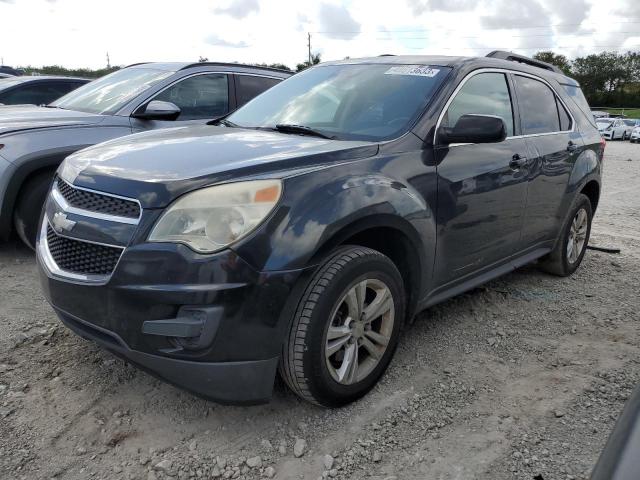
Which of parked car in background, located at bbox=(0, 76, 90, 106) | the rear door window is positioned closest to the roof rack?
the rear door window

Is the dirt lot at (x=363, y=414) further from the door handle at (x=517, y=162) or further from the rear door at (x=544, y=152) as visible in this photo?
the door handle at (x=517, y=162)

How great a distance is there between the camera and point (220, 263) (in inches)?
84.7

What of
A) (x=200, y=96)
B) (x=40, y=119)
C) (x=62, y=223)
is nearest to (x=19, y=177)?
(x=40, y=119)

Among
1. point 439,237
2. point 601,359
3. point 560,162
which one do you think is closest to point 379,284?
point 439,237

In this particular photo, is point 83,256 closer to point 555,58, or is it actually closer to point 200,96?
point 200,96

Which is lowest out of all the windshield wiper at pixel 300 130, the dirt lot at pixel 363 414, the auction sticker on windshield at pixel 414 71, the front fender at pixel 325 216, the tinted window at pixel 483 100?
the dirt lot at pixel 363 414

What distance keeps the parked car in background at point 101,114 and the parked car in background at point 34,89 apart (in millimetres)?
2059

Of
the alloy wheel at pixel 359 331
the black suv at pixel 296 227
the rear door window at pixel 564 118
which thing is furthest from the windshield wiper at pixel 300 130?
the rear door window at pixel 564 118

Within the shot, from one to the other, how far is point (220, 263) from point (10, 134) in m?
3.22

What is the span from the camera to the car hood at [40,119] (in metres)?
4.56

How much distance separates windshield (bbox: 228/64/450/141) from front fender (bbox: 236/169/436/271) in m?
0.44

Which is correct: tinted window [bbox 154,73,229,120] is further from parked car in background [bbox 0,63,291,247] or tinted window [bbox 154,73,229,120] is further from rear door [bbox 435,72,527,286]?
rear door [bbox 435,72,527,286]

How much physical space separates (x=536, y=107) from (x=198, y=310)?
3153mm

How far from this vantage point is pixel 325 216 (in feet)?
7.84
